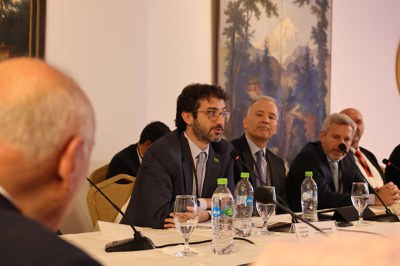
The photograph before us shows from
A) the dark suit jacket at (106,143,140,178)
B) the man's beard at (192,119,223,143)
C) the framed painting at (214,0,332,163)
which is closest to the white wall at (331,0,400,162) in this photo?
the framed painting at (214,0,332,163)

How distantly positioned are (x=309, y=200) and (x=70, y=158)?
2.68 metres

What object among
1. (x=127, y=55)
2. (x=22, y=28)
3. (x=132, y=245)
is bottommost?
(x=132, y=245)

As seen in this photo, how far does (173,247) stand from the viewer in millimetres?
2230

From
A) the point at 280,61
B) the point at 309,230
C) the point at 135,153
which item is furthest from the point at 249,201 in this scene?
the point at 280,61

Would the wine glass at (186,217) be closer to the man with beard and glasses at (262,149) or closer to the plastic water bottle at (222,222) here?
the plastic water bottle at (222,222)

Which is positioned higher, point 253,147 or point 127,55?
point 127,55

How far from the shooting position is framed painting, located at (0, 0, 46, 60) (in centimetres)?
386

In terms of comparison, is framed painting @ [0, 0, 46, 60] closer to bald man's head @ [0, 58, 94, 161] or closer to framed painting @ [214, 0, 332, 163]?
framed painting @ [214, 0, 332, 163]

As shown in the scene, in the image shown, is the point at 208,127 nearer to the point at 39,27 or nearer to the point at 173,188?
the point at 173,188

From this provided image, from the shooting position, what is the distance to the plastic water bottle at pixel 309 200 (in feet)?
10.6

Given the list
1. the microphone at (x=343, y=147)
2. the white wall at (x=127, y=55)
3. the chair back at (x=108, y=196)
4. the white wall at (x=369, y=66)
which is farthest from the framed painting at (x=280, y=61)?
the chair back at (x=108, y=196)

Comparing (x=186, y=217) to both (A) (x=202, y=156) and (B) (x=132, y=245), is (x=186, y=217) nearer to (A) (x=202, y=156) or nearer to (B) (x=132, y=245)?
(B) (x=132, y=245)

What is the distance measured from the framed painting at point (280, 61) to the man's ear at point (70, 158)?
4.35m

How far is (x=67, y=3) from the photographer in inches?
167
